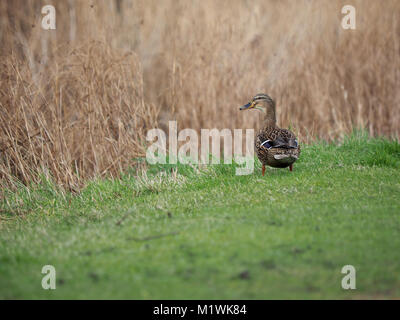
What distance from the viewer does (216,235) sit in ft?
18.0

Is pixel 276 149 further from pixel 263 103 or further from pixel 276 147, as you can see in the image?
pixel 263 103

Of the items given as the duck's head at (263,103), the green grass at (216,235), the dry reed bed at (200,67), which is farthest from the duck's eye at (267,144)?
the dry reed bed at (200,67)

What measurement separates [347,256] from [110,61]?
667 cm

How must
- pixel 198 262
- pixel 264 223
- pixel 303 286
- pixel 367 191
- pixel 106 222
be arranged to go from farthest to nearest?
pixel 367 191
pixel 106 222
pixel 264 223
pixel 198 262
pixel 303 286

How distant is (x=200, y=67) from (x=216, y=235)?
23.4 ft

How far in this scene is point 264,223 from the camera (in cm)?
Answer: 582

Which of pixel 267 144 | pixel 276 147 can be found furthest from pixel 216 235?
pixel 267 144

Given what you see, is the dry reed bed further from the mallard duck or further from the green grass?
the mallard duck

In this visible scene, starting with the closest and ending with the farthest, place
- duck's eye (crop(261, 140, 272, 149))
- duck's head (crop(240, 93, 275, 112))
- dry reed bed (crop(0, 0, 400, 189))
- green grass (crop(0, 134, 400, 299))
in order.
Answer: green grass (crop(0, 134, 400, 299))
duck's eye (crop(261, 140, 272, 149))
duck's head (crop(240, 93, 275, 112))
dry reed bed (crop(0, 0, 400, 189))

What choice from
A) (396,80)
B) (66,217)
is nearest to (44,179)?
(66,217)

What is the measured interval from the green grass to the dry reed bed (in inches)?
70.5

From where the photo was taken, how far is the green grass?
448 centimetres

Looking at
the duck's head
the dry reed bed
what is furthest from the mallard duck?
the dry reed bed

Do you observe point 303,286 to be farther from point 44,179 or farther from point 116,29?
point 116,29
